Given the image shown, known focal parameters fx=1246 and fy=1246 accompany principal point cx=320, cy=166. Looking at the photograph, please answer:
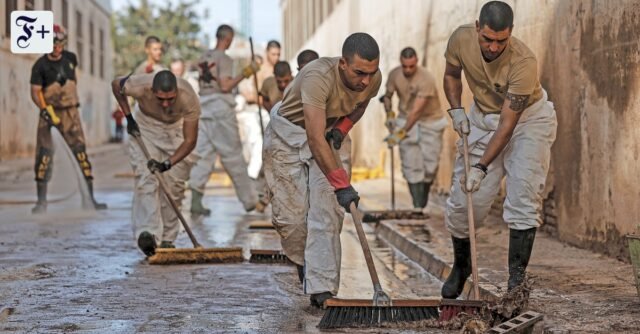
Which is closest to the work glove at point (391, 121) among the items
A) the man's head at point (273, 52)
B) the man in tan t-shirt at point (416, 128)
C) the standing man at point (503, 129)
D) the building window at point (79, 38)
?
the man in tan t-shirt at point (416, 128)

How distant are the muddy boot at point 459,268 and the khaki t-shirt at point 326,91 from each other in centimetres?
102

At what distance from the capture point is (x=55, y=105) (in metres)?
13.6

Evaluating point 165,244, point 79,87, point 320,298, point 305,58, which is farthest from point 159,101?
point 79,87

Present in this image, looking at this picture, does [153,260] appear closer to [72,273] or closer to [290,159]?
[72,273]

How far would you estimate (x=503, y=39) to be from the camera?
6570mm

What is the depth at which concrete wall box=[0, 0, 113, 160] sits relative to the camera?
25469 millimetres

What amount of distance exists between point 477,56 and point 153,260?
3.24 meters

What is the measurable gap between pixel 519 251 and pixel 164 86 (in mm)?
3251

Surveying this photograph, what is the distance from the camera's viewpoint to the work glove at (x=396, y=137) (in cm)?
1275

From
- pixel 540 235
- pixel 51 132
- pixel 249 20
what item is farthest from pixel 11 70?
pixel 249 20

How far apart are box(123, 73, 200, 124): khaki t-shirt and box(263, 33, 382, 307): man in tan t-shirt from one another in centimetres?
216

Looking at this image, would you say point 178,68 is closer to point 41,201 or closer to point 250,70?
point 41,201

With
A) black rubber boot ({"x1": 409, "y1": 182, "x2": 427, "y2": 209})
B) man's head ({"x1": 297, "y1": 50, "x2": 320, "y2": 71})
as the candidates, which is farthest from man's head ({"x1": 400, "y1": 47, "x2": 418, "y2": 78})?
man's head ({"x1": 297, "y1": 50, "x2": 320, "y2": 71})

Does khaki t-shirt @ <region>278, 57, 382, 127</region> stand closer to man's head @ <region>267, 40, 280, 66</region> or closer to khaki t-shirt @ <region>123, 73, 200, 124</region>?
khaki t-shirt @ <region>123, 73, 200, 124</region>
